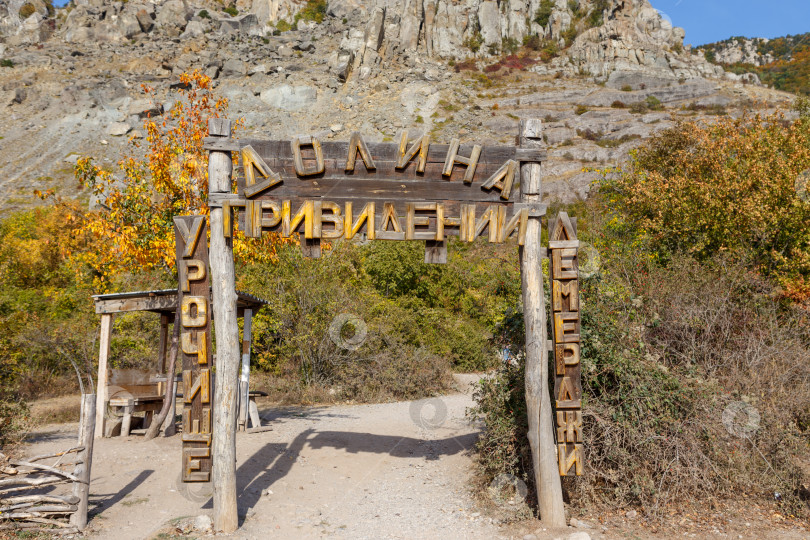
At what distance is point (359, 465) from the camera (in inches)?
313

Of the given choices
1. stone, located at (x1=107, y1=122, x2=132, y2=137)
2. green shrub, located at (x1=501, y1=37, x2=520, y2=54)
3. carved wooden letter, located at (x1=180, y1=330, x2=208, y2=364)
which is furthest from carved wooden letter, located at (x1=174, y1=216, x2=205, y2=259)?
green shrub, located at (x1=501, y1=37, x2=520, y2=54)

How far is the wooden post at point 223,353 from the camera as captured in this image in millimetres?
5508

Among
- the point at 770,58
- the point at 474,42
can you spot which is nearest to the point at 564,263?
the point at 474,42

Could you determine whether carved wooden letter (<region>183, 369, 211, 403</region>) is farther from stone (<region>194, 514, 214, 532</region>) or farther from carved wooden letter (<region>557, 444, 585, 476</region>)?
carved wooden letter (<region>557, 444, 585, 476</region>)

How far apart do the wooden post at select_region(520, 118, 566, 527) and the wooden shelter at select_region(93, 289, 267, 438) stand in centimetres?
491

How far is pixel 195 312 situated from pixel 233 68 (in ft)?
193

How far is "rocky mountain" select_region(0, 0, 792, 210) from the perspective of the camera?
46.4m

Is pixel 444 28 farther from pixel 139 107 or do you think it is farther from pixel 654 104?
pixel 139 107

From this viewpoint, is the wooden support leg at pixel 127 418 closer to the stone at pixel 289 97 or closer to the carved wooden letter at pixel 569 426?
the carved wooden letter at pixel 569 426

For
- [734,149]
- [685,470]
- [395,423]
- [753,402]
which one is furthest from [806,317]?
[395,423]

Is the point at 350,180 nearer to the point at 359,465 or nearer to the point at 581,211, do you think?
the point at 359,465

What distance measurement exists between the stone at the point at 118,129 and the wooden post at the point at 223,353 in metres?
46.3

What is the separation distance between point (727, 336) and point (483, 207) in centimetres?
486

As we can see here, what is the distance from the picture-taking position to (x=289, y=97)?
5403cm
